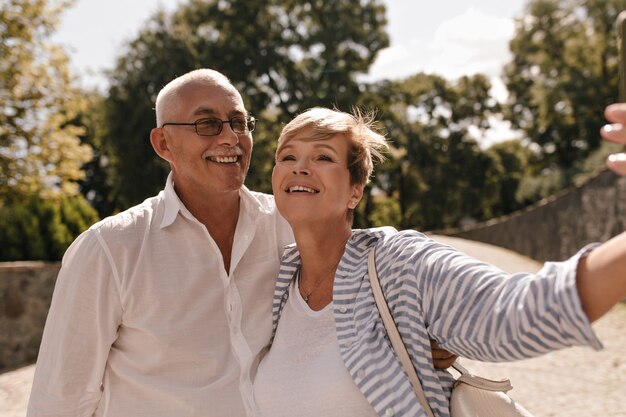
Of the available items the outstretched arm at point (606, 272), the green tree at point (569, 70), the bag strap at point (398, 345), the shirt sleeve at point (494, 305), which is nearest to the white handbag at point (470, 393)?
the bag strap at point (398, 345)

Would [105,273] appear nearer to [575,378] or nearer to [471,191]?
[575,378]

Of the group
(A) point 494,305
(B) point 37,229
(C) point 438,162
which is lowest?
(C) point 438,162

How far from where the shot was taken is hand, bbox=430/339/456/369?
6.47ft

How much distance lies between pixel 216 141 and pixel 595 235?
38.8 ft

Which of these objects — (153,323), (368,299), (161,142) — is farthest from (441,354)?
(161,142)

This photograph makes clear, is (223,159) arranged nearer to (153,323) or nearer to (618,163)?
(153,323)

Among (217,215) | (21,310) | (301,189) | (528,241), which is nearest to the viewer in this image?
(301,189)

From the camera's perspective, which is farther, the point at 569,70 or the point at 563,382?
the point at 569,70

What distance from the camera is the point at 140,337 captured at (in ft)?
8.74

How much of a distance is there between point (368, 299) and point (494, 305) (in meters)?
0.54

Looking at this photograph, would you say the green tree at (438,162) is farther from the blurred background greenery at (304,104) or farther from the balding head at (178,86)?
the balding head at (178,86)

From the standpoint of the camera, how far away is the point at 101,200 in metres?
37.4

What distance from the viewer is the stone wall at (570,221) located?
1205cm

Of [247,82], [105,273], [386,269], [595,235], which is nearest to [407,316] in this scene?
[386,269]
